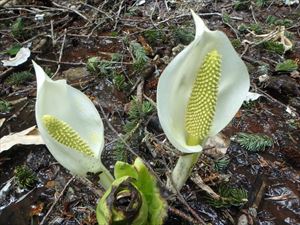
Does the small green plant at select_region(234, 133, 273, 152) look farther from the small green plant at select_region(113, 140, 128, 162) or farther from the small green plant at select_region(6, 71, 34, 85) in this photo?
the small green plant at select_region(6, 71, 34, 85)

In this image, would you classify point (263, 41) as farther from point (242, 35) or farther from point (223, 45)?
point (223, 45)

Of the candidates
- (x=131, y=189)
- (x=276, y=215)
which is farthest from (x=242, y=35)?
(x=131, y=189)

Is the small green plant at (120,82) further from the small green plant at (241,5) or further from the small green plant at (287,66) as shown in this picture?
the small green plant at (241,5)

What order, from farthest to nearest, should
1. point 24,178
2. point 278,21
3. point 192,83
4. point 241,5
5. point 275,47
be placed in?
point 241,5 < point 278,21 < point 275,47 < point 24,178 < point 192,83

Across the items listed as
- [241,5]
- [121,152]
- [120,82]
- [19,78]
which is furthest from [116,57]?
[241,5]

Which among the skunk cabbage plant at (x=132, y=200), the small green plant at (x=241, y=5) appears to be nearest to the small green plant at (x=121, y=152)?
the skunk cabbage plant at (x=132, y=200)

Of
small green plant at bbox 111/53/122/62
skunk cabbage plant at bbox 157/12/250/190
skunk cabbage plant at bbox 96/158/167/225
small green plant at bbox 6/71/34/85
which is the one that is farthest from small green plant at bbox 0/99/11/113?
skunk cabbage plant at bbox 157/12/250/190

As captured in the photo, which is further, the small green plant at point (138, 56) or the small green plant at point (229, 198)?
the small green plant at point (138, 56)

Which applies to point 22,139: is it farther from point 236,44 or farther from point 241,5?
point 241,5
